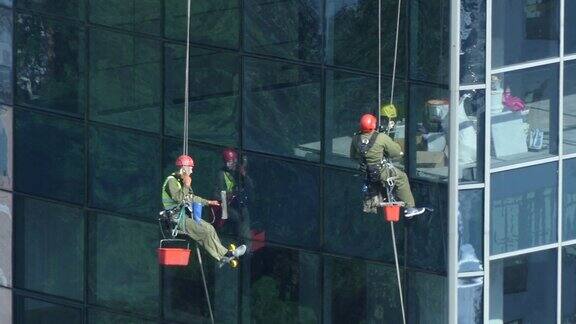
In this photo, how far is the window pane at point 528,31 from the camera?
2833 centimetres

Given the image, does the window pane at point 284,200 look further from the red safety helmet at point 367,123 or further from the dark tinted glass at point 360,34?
the red safety helmet at point 367,123

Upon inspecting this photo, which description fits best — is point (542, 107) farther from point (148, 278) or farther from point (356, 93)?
point (148, 278)

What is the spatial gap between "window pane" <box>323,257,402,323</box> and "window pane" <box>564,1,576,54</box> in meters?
4.28

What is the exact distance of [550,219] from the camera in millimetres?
29078

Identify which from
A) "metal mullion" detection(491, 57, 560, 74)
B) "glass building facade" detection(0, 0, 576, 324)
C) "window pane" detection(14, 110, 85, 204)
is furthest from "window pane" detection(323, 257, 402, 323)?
"window pane" detection(14, 110, 85, 204)

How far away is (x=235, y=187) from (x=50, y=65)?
4.53 metres

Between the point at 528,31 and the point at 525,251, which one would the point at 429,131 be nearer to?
the point at 528,31

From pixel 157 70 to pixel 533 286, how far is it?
7160 mm

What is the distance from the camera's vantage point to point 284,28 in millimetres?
30062

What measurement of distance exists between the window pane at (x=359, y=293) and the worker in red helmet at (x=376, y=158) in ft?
5.60

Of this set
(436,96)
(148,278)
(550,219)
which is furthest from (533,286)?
(148,278)

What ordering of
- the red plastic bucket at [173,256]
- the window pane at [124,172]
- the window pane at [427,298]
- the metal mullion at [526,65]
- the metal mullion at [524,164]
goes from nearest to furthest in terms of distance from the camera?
the red plastic bucket at [173,256] → the metal mullion at [526,65] → the metal mullion at [524,164] → the window pane at [427,298] → the window pane at [124,172]

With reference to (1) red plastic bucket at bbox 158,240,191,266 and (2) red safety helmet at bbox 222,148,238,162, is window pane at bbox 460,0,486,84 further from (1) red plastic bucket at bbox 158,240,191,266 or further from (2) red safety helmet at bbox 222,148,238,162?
(1) red plastic bucket at bbox 158,240,191,266

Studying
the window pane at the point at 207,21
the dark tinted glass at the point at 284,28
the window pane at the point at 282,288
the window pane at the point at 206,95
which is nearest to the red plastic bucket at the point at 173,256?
the window pane at the point at 282,288
